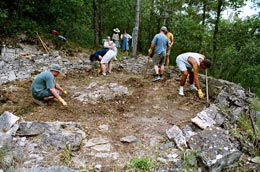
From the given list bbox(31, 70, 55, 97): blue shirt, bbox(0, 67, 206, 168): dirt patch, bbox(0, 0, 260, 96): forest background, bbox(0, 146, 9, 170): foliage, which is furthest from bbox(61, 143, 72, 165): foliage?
bbox(0, 0, 260, 96): forest background

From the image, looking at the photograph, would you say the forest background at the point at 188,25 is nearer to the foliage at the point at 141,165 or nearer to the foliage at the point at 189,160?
the foliage at the point at 189,160

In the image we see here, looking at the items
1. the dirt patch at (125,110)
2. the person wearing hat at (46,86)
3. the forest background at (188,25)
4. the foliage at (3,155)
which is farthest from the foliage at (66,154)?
the forest background at (188,25)

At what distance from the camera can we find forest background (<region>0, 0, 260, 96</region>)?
12297 millimetres

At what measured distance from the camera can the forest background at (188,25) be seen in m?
12.3

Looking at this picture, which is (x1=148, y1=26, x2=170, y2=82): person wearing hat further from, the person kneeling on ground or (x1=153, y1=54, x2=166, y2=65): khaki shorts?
the person kneeling on ground

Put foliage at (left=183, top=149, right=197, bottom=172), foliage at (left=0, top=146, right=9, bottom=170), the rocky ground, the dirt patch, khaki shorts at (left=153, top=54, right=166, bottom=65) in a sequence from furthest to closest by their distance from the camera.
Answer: khaki shorts at (left=153, top=54, right=166, bottom=65) < the dirt patch < the rocky ground < foliage at (left=183, top=149, right=197, bottom=172) < foliage at (left=0, top=146, right=9, bottom=170)

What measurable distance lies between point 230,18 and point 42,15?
1084cm

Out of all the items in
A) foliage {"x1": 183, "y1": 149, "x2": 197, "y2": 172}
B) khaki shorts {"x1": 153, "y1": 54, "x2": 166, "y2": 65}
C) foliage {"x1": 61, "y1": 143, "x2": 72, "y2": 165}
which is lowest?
foliage {"x1": 183, "y1": 149, "x2": 197, "y2": 172}

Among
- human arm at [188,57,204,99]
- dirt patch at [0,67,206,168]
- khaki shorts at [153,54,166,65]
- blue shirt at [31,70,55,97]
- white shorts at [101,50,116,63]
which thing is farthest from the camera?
white shorts at [101,50,116,63]

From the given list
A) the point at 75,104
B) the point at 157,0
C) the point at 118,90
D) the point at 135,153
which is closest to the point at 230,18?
the point at 157,0

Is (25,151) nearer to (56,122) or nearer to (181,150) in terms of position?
(56,122)

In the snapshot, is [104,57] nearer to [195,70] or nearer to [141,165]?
[195,70]

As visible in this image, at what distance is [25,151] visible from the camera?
4.30 metres

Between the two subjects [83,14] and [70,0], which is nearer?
[70,0]
